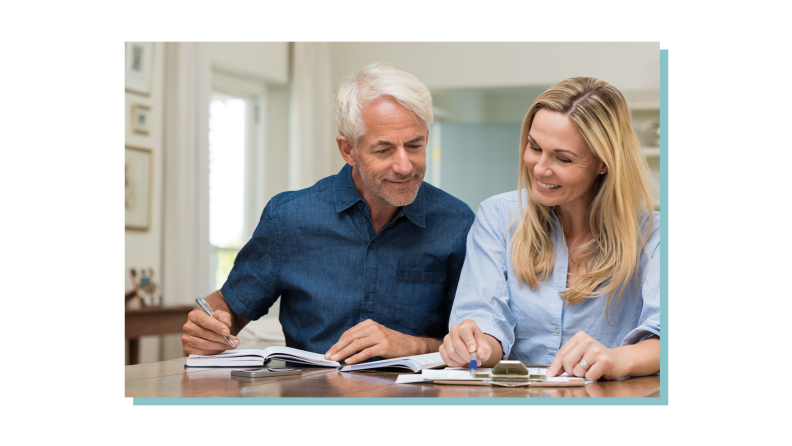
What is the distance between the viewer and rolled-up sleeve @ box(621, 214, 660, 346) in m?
1.42

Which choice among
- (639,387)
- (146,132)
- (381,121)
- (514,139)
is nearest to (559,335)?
(639,387)

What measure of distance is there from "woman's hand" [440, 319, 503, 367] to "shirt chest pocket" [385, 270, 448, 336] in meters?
0.41

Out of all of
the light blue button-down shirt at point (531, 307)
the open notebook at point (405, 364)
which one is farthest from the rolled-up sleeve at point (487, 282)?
the open notebook at point (405, 364)

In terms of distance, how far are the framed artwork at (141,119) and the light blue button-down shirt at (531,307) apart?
302 cm

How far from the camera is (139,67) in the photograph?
417 centimetres

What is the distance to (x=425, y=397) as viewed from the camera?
1142 mm

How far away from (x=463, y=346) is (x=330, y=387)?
29cm

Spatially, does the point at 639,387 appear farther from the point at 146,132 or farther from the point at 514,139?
the point at 514,139

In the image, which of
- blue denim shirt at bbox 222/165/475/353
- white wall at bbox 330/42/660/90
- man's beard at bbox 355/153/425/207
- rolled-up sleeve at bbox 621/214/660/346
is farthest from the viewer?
white wall at bbox 330/42/660/90

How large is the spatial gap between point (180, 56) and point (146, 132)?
52 centimetres

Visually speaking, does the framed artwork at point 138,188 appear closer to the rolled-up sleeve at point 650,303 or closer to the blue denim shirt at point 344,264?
the blue denim shirt at point 344,264

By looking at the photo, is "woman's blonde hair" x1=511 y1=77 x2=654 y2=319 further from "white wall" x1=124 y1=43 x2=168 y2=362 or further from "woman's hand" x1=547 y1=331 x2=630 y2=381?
"white wall" x1=124 y1=43 x2=168 y2=362

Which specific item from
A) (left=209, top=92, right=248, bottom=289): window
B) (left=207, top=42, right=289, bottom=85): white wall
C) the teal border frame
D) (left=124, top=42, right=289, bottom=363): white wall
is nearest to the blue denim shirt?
the teal border frame
